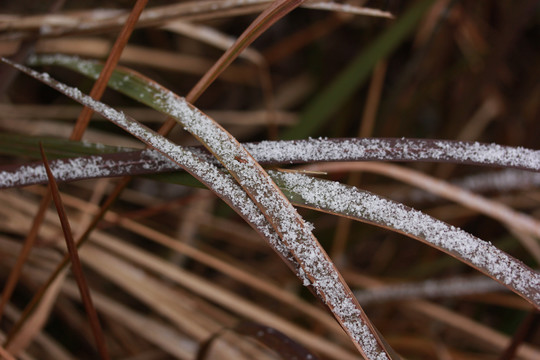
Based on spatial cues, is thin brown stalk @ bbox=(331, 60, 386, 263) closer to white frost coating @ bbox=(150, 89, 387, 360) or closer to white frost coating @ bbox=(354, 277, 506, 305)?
white frost coating @ bbox=(354, 277, 506, 305)

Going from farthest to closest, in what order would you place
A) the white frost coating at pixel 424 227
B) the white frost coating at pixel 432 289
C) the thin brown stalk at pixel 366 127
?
the thin brown stalk at pixel 366 127
the white frost coating at pixel 432 289
the white frost coating at pixel 424 227

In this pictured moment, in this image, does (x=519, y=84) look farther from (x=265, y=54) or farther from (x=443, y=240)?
(x=443, y=240)

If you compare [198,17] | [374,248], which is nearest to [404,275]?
[374,248]

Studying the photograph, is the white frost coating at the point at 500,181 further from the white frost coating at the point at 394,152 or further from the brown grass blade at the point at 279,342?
the brown grass blade at the point at 279,342

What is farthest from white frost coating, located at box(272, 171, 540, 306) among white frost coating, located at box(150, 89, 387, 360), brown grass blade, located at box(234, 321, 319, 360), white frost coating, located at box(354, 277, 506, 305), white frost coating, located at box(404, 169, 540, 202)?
white frost coating, located at box(404, 169, 540, 202)

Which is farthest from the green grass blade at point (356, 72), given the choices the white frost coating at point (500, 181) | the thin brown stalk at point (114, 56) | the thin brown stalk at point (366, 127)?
the thin brown stalk at point (114, 56)

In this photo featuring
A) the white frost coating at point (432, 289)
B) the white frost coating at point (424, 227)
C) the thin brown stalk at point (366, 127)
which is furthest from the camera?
the thin brown stalk at point (366, 127)
